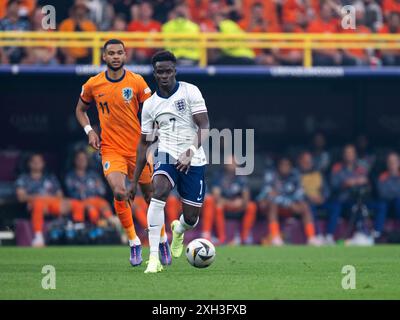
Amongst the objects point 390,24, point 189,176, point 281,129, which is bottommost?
point 189,176

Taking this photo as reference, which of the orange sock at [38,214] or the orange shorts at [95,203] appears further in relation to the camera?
the orange shorts at [95,203]

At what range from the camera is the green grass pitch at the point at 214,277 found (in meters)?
9.25

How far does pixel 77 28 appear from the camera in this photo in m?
19.2

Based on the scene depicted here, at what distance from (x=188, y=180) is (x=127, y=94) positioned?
134cm

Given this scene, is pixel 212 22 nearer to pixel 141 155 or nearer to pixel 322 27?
pixel 322 27

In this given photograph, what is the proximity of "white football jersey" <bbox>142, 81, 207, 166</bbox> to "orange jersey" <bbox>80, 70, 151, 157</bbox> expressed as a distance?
2.44 feet

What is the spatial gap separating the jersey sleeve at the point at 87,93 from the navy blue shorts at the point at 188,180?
1.29m

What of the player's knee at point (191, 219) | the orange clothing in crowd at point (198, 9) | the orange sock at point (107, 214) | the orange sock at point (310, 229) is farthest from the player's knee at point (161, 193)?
the orange clothing in crowd at point (198, 9)

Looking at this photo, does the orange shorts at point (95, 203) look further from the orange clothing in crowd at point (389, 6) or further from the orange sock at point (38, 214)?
the orange clothing in crowd at point (389, 6)

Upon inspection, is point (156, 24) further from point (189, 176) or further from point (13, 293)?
point (13, 293)

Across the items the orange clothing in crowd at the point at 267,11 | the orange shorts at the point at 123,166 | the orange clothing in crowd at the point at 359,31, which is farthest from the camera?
the orange clothing in crowd at the point at 267,11
